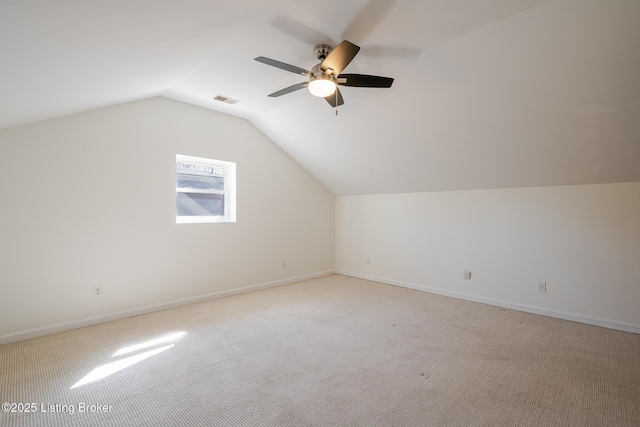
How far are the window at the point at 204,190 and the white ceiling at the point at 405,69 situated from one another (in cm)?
86

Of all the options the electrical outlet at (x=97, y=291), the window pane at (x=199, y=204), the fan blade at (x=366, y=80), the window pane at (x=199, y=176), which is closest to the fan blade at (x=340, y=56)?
the fan blade at (x=366, y=80)

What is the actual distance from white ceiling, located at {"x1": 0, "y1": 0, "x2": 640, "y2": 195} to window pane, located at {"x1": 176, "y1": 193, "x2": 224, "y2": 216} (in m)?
1.26

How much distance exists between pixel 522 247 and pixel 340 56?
10.6 feet

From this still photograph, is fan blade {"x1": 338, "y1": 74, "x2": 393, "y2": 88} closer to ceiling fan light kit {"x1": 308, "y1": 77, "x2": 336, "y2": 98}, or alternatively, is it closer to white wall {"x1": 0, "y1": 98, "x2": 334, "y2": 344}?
ceiling fan light kit {"x1": 308, "y1": 77, "x2": 336, "y2": 98}

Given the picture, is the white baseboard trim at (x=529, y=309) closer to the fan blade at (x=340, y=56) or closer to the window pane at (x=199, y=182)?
the window pane at (x=199, y=182)

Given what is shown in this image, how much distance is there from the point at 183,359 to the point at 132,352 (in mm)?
500

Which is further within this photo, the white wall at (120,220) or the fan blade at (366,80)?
the white wall at (120,220)

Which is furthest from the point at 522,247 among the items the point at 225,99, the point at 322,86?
the point at 225,99

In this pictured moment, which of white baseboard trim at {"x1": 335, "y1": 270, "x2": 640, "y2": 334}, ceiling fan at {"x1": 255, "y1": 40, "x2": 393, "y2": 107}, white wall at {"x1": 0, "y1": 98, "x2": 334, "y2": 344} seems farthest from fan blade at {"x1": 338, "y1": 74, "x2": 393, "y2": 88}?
white baseboard trim at {"x1": 335, "y1": 270, "x2": 640, "y2": 334}

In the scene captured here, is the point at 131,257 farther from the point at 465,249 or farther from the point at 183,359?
the point at 465,249

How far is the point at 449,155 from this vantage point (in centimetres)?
371

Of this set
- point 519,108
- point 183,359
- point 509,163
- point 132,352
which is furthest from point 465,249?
point 132,352

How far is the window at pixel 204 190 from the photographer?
404 cm

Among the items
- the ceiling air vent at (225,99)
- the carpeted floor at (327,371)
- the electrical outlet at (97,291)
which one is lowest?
the carpeted floor at (327,371)
